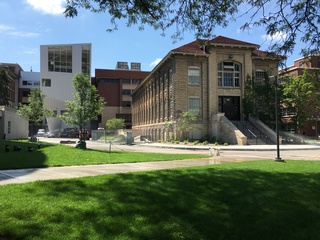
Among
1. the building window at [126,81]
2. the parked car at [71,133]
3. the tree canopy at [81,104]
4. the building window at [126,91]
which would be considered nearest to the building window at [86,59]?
the building window at [126,81]

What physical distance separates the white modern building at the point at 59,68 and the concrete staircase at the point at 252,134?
157ft

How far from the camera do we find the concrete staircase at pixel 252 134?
113 ft

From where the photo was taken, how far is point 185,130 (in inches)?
1505

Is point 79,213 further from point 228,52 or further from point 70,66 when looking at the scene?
point 70,66

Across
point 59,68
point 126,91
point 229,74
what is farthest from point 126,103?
point 229,74

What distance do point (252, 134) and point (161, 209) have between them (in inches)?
1258

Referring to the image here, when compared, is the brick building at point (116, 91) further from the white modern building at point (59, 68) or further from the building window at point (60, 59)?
the building window at point (60, 59)

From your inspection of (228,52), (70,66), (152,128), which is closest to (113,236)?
(228,52)

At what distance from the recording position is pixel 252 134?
36.0m

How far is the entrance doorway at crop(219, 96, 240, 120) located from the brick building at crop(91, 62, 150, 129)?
47522mm

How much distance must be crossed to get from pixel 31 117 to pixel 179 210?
34.8 m

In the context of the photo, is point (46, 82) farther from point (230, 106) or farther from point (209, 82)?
point (230, 106)

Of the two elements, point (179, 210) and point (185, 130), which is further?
point (185, 130)

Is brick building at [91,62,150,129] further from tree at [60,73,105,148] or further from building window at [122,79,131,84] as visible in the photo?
tree at [60,73,105,148]
